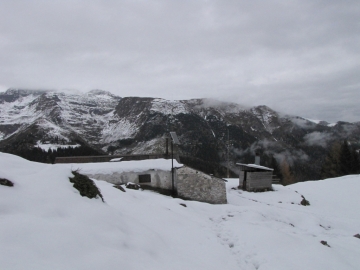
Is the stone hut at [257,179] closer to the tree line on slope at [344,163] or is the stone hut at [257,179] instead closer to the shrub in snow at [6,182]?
the shrub in snow at [6,182]

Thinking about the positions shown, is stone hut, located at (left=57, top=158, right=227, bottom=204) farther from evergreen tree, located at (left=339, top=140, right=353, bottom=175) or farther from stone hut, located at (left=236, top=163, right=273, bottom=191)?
evergreen tree, located at (left=339, top=140, right=353, bottom=175)

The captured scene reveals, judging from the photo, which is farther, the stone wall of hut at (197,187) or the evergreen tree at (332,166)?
the evergreen tree at (332,166)

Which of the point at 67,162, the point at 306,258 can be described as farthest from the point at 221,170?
the point at 306,258

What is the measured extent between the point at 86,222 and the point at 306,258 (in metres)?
7.03

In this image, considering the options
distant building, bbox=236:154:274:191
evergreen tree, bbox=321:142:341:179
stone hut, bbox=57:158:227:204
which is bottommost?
evergreen tree, bbox=321:142:341:179

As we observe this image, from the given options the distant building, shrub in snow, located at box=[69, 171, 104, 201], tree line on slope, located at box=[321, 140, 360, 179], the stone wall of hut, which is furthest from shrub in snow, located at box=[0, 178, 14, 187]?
tree line on slope, located at box=[321, 140, 360, 179]

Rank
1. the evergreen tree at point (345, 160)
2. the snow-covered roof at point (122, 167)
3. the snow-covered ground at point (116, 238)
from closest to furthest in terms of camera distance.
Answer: the snow-covered ground at point (116, 238), the snow-covered roof at point (122, 167), the evergreen tree at point (345, 160)

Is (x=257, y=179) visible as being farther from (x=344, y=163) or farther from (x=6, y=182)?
(x=344, y=163)

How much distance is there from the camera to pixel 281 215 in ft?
55.9

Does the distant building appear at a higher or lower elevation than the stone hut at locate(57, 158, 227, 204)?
lower

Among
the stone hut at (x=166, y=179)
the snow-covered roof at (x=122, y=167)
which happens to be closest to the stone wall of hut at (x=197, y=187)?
the stone hut at (x=166, y=179)

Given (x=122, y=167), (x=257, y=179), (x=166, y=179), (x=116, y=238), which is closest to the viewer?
(x=116, y=238)

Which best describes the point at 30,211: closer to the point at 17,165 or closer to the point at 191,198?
the point at 17,165

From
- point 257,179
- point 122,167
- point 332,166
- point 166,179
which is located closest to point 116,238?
point 166,179
